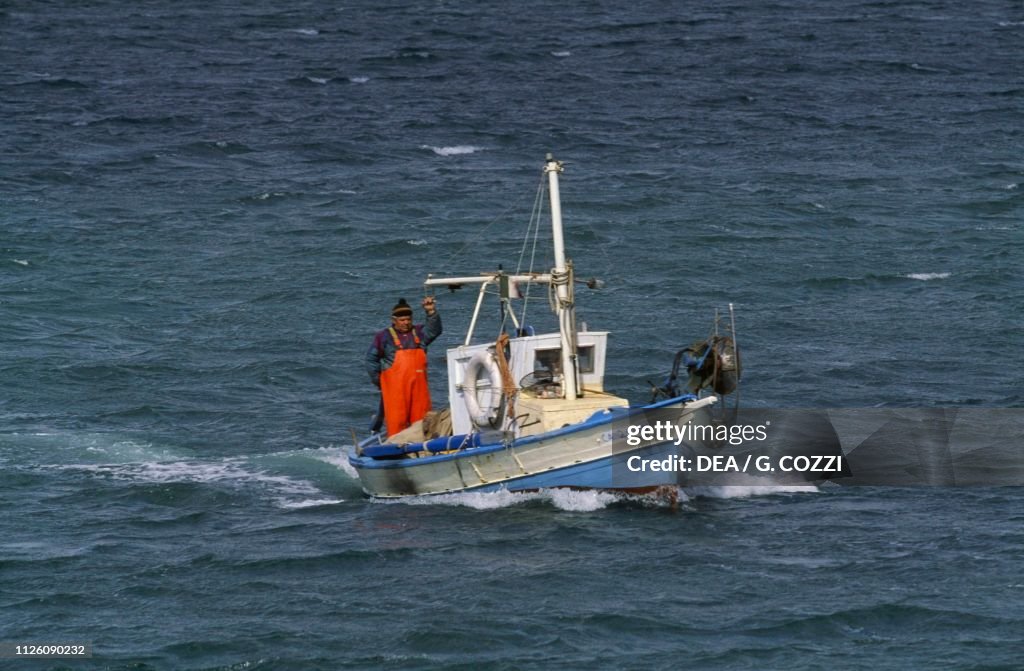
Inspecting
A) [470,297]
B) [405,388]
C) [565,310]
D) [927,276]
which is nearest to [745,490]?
[565,310]

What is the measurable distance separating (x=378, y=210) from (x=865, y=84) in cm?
2794

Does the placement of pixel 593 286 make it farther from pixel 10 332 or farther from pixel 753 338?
pixel 10 332

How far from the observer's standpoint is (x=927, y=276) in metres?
50.2

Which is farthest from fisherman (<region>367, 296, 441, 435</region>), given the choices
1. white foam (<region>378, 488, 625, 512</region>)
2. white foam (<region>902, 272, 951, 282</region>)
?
white foam (<region>902, 272, 951, 282</region>)

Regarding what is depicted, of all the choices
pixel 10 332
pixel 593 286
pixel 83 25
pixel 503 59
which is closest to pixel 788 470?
pixel 593 286

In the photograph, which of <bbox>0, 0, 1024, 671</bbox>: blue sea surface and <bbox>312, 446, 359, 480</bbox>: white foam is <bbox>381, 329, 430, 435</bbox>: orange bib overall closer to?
<bbox>0, 0, 1024, 671</bbox>: blue sea surface

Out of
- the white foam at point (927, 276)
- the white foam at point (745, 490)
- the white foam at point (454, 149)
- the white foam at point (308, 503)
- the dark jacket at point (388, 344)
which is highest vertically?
the white foam at point (454, 149)

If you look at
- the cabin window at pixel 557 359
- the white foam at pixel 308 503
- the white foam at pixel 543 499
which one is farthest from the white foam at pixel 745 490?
the white foam at pixel 308 503

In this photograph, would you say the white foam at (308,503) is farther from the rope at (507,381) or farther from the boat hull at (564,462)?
the rope at (507,381)

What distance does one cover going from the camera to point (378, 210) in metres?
57.5

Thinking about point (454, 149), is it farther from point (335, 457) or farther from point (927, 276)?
point (335, 457)

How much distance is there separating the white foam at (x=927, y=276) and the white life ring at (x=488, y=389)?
2128cm

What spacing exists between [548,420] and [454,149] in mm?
34180

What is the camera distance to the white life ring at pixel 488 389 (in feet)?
105
